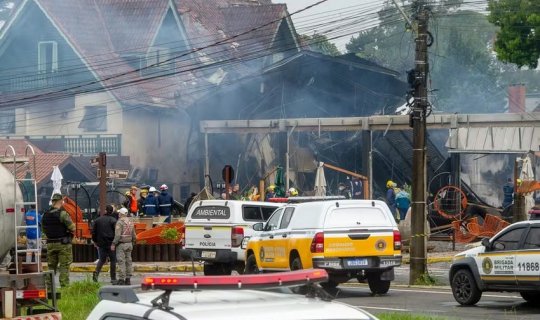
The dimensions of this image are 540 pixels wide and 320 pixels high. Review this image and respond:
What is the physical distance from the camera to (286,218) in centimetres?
2306

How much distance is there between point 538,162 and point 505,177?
794 cm

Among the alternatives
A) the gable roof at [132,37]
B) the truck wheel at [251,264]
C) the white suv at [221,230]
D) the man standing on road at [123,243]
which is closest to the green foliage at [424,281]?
the truck wheel at [251,264]

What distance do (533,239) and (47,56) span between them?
37875mm

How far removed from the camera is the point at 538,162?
138ft

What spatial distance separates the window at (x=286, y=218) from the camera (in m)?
22.9

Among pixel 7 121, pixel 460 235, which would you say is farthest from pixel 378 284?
pixel 7 121

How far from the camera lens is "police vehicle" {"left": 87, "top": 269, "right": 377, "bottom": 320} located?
6133 millimetres

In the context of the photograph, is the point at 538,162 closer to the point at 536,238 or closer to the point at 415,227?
the point at 415,227

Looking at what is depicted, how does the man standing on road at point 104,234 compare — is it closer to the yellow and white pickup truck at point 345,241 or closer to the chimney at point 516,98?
the yellow and white pickup truck at point 345,241

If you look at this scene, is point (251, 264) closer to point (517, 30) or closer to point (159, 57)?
point (517, 30)

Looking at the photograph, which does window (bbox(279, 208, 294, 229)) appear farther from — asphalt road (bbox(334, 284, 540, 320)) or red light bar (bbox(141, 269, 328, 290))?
red light bar (bbox(141, 269, 328, 290))

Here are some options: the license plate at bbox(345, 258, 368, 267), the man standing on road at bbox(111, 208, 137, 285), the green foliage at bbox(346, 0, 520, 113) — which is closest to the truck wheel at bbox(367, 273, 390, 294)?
the license plate at bbox(345, 258, 368, 267)

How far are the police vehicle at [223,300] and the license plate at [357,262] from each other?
1463 centimetres

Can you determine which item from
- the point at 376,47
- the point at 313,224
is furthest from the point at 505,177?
the point at 376,47
